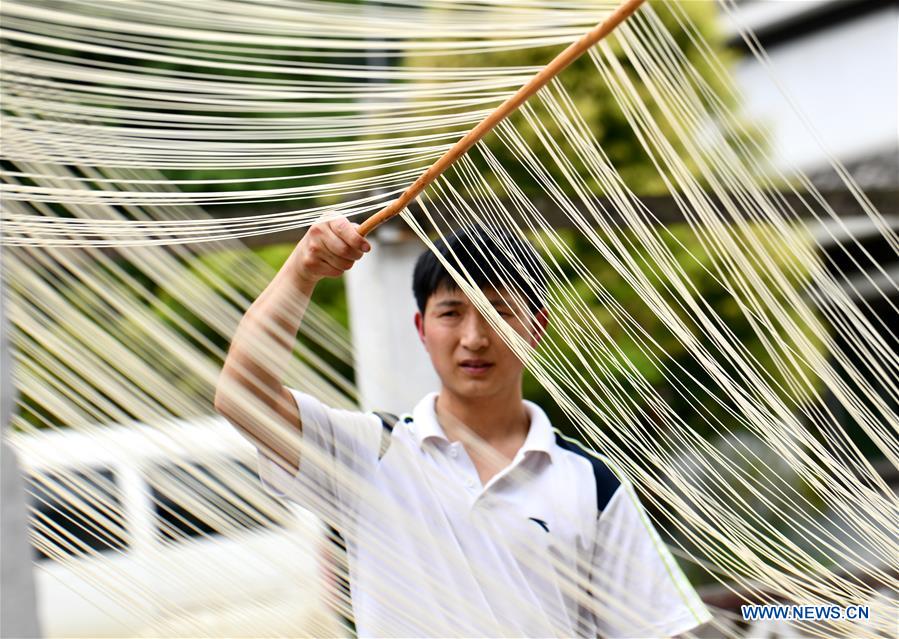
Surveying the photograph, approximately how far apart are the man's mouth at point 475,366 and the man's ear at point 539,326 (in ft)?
0.21

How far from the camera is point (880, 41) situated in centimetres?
616

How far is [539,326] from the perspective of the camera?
1172 millimetres

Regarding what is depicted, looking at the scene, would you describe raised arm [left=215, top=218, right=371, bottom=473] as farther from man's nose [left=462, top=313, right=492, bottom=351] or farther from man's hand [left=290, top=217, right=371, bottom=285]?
man's nose [left=462, top=313, right=492, bottom=351]

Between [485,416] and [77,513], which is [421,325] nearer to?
[485,416]

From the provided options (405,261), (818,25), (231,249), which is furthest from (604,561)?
(818,25)

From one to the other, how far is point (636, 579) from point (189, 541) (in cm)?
52

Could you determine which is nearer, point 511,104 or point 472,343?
point 511,104

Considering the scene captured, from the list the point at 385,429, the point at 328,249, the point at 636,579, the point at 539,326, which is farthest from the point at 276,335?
the point at 636,579

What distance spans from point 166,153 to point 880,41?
6.12 m

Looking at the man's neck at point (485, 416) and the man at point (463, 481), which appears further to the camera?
the man's neck at point (485, 416)

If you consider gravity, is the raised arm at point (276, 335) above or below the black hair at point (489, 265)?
below

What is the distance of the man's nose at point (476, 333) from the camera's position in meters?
1.15

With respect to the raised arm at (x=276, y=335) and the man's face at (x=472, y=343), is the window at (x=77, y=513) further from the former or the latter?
the man's face at (x=472, y=343)

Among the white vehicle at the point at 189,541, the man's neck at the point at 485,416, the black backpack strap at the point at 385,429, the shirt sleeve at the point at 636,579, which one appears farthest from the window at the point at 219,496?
the shirt sleeve at the point at 636,579
